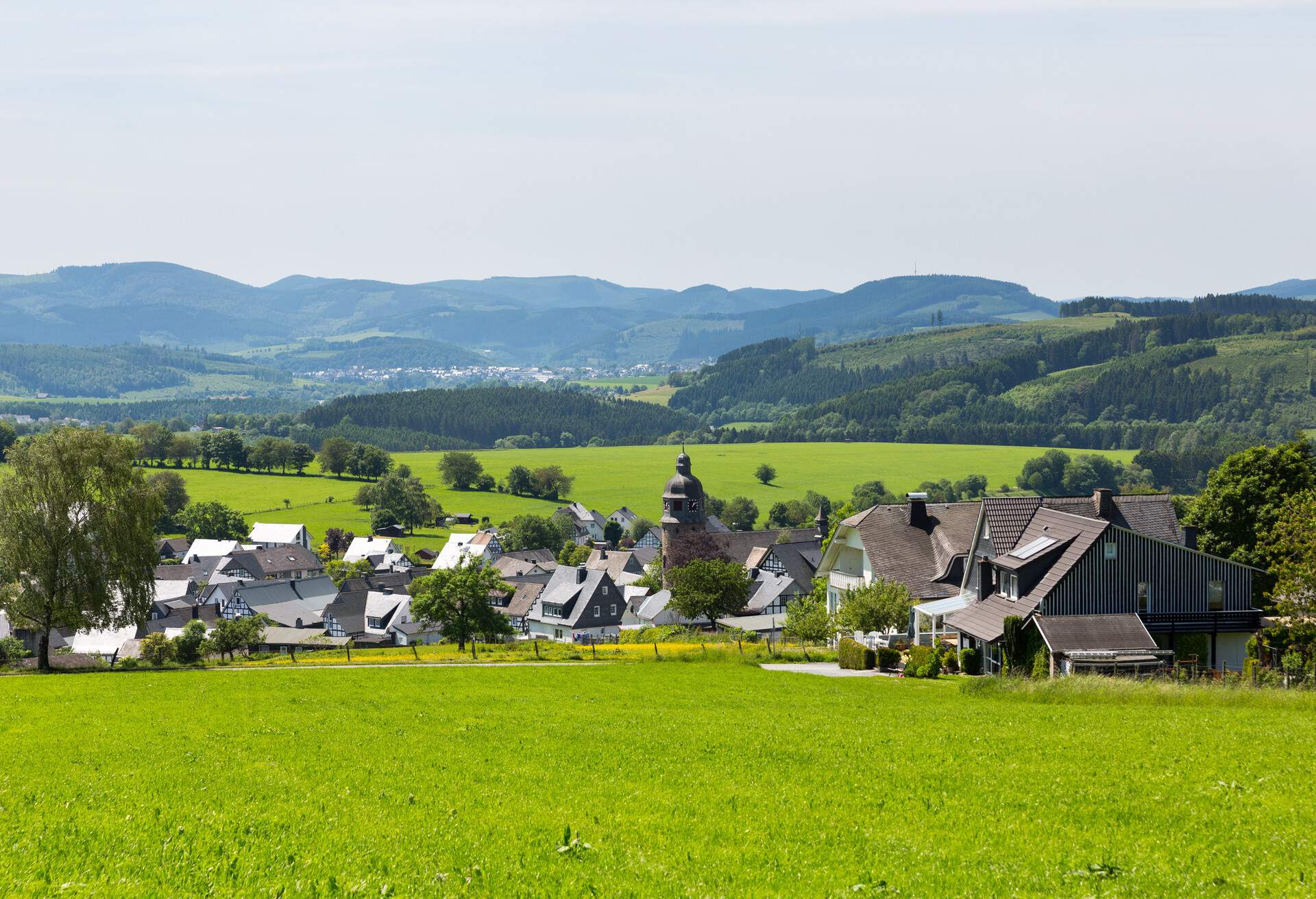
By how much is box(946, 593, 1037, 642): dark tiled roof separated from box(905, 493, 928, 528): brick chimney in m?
11.7

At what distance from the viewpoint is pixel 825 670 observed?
42.1 metres

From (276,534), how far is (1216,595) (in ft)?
429

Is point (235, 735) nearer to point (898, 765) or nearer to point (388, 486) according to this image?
point (898, 765)

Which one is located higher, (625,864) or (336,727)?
(625,864)

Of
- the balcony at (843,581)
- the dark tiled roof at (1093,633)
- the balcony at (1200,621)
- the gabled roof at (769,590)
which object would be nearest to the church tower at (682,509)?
the gabled roof at (769,590)

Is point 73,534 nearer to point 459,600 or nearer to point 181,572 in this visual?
point 459,600

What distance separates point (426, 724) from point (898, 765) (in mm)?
11074

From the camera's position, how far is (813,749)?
19.1 metres

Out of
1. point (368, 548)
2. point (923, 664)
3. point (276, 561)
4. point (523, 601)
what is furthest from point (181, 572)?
point (923, 664)

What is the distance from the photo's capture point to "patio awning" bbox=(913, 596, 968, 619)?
151ft

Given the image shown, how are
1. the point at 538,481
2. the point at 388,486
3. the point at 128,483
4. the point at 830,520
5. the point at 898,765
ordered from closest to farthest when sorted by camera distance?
the point at 898,765
the point at 128,483
the point at 830,520
the point at 388,486
the point at 538,481

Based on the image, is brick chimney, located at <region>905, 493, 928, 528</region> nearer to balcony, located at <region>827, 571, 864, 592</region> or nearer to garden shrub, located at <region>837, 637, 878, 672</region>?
balcony, located at <region>827, 571, 864, 592</region>

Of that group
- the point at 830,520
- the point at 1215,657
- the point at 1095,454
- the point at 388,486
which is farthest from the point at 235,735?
the point at 1095,454

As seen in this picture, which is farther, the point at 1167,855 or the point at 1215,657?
the point at 1215,657
